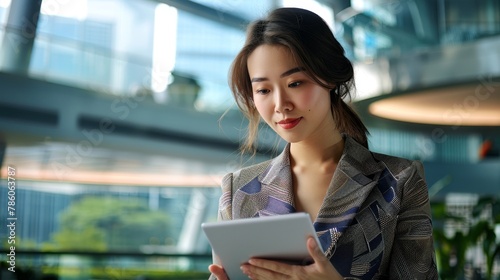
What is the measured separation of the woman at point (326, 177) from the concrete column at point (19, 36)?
5.27 m

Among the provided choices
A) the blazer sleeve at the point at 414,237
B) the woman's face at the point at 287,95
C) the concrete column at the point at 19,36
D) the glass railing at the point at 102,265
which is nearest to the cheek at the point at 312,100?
the woman's face at the point at 287,95

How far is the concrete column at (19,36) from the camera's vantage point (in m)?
6.29

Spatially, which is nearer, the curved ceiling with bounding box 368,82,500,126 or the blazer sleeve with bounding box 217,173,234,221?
the blazer sleeve with bounding box 217,173,234,221

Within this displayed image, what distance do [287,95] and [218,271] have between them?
0.35 metres

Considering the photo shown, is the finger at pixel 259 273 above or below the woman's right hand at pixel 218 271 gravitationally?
above

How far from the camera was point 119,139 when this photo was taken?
26.9 ft

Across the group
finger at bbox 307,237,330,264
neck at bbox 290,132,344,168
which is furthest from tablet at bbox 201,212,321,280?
neck at bbox 290,132,344,168

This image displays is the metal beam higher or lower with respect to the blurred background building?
higher

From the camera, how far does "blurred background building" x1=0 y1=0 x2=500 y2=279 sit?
6.97m

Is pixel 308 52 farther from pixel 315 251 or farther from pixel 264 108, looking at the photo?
pixel 315 251

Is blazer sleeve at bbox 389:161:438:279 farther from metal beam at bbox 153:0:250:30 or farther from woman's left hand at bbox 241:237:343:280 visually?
metal beam at bbox 153:0:250:30

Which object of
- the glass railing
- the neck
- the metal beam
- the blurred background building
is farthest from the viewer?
the metal beam

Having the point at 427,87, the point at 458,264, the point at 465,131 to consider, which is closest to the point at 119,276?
the point at 458,264

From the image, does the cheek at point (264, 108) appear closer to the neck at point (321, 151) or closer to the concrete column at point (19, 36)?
the neck at point (321, 151)
